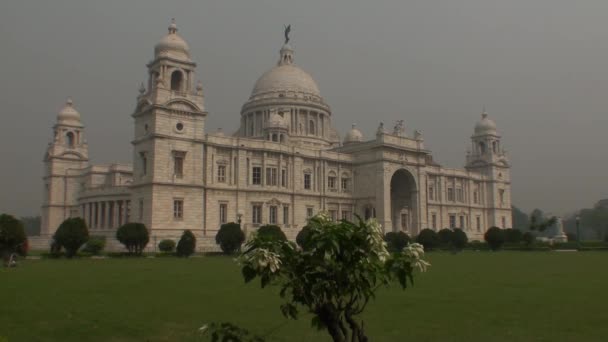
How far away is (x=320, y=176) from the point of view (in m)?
59.0

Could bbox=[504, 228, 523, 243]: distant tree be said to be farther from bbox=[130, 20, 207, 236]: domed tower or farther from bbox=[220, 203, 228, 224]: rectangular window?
bbox=[130, 20, 207, 236]: domed tower

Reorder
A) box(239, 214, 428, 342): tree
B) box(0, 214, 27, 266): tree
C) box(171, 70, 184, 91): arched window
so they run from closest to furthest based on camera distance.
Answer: box(239, 214, 428, 342): tree → box(0, 214, 27, 266): tree → box(171, 70, 184, 91): arched window

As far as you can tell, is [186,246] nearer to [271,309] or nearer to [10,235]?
[10,235]

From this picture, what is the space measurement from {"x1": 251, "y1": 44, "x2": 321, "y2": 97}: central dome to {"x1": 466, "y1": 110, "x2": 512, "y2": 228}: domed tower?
2395 cm

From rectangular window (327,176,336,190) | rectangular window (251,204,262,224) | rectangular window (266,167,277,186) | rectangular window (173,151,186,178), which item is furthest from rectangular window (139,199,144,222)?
rectangular window (327,176,336,190)

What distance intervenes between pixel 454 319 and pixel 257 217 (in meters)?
41.8

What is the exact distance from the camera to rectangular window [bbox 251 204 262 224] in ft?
173

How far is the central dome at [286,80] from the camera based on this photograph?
7481 cm

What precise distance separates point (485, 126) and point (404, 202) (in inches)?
865

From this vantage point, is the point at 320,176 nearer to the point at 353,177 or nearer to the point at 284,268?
the point at 353,177

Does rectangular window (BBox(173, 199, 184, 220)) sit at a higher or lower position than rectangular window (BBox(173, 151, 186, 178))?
lower

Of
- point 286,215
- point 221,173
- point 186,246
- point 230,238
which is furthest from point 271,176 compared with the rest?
point 186,246

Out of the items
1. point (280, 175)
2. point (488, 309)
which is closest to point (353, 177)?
point (280, 175)

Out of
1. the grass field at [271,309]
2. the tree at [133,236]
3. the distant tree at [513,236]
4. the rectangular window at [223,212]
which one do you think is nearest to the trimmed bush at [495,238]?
the distant tree at [513,236]
